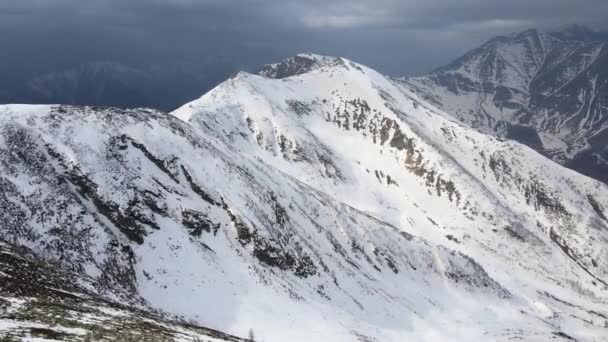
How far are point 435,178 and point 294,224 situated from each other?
87.0m

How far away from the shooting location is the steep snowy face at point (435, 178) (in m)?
144

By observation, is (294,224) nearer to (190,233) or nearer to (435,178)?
(190,233)

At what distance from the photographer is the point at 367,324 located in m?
73.2

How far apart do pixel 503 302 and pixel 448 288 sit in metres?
13.5

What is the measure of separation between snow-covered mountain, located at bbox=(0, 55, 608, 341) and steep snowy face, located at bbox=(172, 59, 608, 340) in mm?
627

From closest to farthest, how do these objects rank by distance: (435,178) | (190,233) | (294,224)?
(190,233) < (294,224) < (435,178)

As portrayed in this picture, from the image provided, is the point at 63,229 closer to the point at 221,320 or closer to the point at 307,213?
the point at 221,320

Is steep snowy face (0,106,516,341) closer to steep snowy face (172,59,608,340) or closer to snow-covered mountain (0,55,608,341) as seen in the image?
snow-covered mountain (0,55,608,341)

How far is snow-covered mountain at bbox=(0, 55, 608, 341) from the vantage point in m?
58.9

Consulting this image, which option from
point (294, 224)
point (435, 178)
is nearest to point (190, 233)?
point (294, 224)

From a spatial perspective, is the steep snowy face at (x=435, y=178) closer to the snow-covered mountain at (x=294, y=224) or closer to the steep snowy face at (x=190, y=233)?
the snow-covered mountain at (x=294, y=224)

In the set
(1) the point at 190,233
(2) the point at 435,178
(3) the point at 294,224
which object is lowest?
(2) the point at 435,178

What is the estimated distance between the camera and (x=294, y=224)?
89312mm

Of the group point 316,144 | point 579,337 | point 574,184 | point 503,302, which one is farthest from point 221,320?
point 574,184
